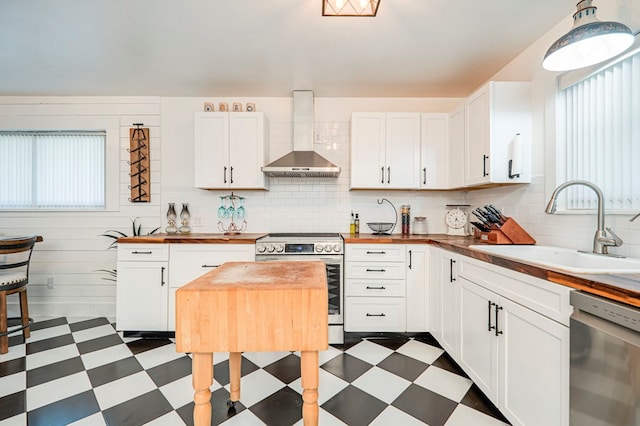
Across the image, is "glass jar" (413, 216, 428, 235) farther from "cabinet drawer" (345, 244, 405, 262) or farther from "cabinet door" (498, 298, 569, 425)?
"cabinet door" (498, 298, 569, 425)

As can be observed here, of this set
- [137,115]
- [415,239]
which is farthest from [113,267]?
[415,239]

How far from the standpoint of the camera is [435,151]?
3043 mm

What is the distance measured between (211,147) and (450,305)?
2.82 meters

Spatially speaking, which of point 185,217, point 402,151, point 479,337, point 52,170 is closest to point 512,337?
point 479,337

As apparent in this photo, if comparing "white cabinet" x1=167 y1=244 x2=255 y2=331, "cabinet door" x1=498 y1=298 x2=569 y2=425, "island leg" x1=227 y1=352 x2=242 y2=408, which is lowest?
"island leg" x1=227 y1=352 x2=242 y2=408

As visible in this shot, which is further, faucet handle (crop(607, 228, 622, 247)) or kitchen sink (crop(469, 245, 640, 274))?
faucet handle (crop(607, 228, 622, 247))

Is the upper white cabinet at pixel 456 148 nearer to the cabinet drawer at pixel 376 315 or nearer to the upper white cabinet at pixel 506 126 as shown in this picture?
the upper white cabinet at pixel 506 126

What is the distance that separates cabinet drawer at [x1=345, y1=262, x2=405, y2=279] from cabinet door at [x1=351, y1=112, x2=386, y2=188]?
891 mm

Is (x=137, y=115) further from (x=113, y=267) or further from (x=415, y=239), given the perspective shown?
(x=415, y=239)

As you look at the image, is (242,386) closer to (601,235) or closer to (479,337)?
(479,337)

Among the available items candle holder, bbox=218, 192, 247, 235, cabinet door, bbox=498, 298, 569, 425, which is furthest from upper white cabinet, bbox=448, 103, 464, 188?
candle holder, bbox=218, 192, 247, 235

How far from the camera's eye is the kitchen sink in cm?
118

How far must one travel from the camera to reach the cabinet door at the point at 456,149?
8.95 feet

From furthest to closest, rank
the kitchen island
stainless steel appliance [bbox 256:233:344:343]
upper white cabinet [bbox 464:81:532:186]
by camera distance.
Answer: stainless steel appliance [bbox 256:233:344:343] → upper white cabinet [bbox 464:81:532:186] → the kitchen island
